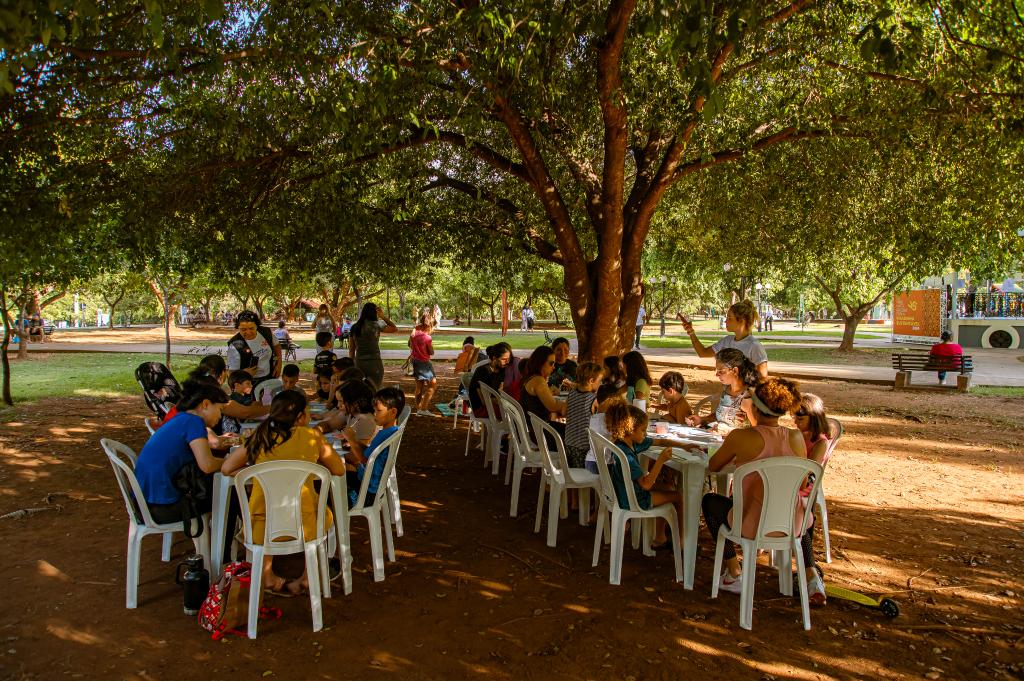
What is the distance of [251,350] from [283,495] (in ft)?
15.8

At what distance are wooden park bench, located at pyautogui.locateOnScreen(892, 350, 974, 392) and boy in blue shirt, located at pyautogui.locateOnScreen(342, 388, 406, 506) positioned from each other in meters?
13.9

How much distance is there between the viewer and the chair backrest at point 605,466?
470 cm

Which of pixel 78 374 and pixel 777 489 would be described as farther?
pixel 78 374

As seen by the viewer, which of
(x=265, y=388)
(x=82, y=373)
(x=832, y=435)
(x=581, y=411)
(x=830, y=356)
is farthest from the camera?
(x=830, y=356)

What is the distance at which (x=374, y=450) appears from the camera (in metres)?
4.67

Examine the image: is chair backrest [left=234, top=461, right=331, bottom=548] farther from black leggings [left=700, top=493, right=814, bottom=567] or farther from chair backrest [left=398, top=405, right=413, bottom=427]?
black leggings [left=700, top=493, right=814, bottom=567]

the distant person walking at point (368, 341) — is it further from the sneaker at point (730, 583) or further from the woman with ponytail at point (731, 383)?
the sneaker at point (730, 583)

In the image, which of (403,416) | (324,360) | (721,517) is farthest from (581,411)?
(324,360)

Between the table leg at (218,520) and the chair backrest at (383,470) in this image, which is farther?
the chair backrest at (383,470)

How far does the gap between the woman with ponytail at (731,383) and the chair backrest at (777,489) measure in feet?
3.26

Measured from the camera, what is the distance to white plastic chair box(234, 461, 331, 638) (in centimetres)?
394

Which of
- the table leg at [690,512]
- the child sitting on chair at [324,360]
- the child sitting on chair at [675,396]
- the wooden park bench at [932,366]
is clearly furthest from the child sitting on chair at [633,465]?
the wooden park bench at [932,366]

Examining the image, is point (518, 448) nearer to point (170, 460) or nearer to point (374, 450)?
point (374, 450)

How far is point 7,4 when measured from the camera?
10.7 ft
